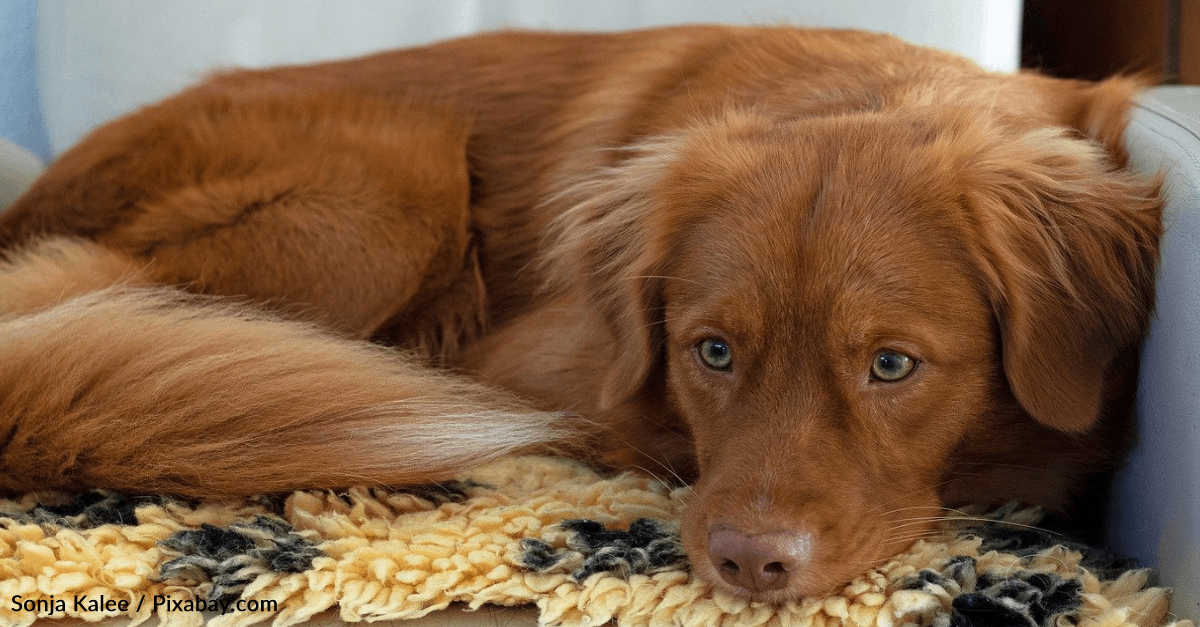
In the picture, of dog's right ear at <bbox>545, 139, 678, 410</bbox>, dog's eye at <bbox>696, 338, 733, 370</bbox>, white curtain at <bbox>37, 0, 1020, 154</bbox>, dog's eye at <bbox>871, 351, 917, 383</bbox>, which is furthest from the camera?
white curtain at <bbox>37, 0, 1020, 154</bbox>

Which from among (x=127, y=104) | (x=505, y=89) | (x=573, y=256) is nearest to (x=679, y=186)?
(x=573, y=256)

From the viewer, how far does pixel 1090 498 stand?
1.91 m

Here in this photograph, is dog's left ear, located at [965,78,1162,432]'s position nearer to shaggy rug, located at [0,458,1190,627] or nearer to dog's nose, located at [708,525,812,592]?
shaggy rug, located at [0,458,1190,627]

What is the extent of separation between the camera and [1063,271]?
5.50ft

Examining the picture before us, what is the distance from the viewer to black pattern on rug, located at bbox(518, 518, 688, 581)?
1465mm

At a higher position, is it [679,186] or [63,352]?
[679,186]

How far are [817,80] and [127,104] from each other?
2200 millimetres

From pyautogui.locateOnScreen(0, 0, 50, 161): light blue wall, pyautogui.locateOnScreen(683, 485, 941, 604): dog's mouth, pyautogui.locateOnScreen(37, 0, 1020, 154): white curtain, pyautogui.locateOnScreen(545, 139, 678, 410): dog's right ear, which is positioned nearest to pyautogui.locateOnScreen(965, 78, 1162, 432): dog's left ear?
pyautogui.locateOnScreen(683, 485, 941, 604): dog's mouth

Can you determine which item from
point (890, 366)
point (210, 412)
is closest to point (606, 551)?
point (890, 366)

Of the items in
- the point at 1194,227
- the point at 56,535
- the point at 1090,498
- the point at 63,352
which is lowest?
the point at 1090,498

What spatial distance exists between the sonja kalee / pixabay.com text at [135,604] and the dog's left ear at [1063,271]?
115 cm

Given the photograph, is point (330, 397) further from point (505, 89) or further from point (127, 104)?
point (127, 104)

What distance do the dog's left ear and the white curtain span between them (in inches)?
57.6

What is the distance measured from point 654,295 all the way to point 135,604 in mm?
960
